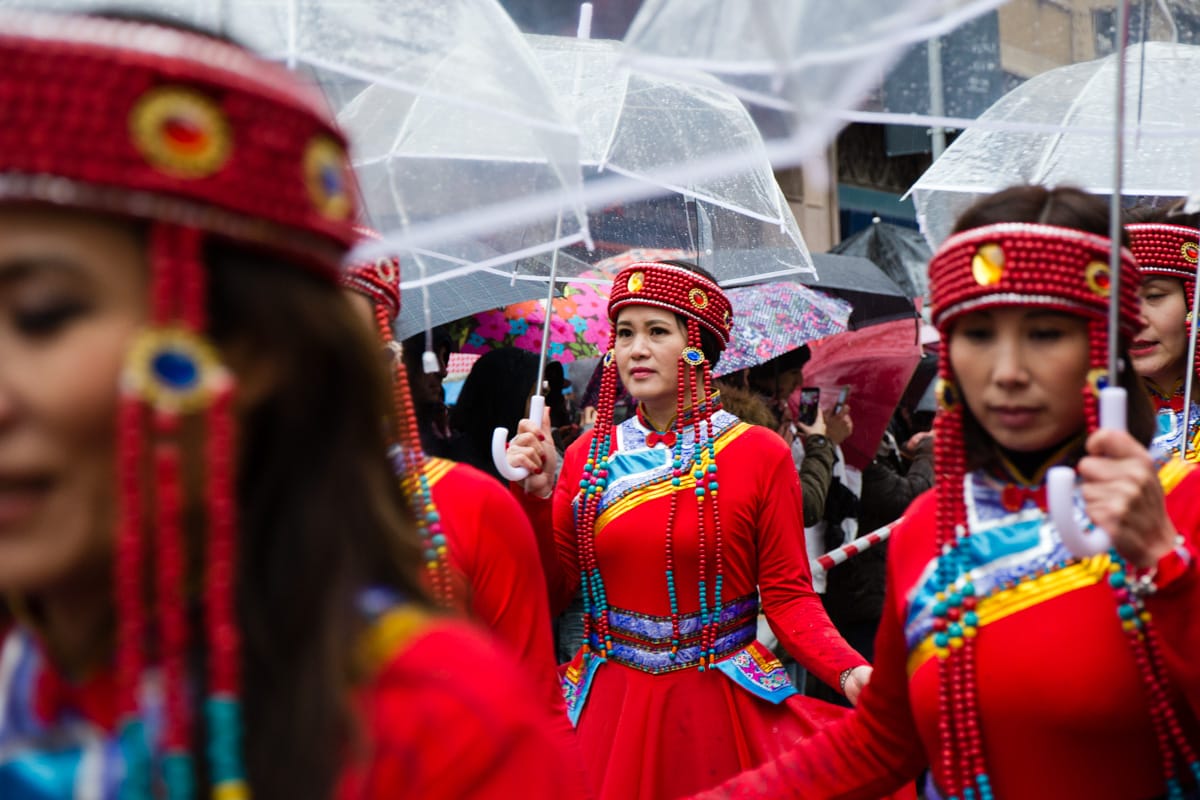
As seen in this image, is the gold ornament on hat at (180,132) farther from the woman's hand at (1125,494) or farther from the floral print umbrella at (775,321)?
the floral print umbrella at (775,321)

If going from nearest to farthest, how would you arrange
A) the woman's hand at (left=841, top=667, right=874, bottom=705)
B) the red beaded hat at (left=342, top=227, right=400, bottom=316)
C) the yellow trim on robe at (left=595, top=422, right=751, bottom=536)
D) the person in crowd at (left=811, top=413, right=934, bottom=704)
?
the red beaded hat at (left=342, top=227, right=400, bottom=316) < the woman's hand at (left=841, top=667, right=874, bottom=705) < the yellow trim on robe at (left=595, top=422, right=751, bottom=536) < the person in crowd at (left=811, top=413, right=934, bottom=704)

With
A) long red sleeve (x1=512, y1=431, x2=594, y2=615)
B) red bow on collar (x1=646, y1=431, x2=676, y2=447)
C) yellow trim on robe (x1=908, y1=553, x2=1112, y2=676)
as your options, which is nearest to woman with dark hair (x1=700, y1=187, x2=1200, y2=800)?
yellow trim on robe (x1=908, y1=553, x2=1112, y2=676)

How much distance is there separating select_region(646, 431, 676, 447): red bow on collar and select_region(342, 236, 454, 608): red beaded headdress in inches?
60.1

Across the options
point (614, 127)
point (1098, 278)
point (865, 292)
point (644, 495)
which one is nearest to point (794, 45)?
point (1098, 278)

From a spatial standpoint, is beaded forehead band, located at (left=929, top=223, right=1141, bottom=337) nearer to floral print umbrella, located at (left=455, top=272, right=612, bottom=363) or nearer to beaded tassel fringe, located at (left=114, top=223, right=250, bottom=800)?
beaded tassel fringe, located at (left=114, top=223, right=250, bottom=800)

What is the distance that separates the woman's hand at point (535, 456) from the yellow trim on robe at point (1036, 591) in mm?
1598

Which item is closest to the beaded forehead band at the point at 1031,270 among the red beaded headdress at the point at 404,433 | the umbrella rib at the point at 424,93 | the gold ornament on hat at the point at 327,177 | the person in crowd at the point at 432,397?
the umbrella rib at the point at 424,93

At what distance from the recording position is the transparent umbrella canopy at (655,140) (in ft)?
14.4

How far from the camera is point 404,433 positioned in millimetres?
3041

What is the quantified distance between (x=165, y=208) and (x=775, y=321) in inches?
227

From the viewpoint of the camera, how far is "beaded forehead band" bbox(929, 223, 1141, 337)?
7.78 feet

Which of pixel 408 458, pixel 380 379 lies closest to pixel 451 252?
pixel 408 458

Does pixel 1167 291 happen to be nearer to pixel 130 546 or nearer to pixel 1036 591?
pixel 1036 591

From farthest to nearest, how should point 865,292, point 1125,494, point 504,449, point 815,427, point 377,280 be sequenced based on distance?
point 865,292 < point 815,427 < point 504,449 < point 377,280 < point 1125,494
